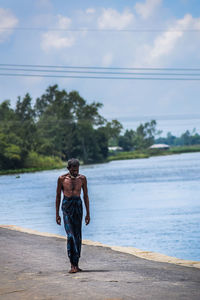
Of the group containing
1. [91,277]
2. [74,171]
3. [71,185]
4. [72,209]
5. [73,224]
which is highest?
[74,171]

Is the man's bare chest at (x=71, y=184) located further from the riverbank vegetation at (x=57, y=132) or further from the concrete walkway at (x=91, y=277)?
the riverbank vegetation at (x=57, y=132)

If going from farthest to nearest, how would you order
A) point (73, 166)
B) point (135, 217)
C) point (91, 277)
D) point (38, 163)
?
point (38, 163) < point (135, 217) < point (73, 166) < point (91, 277)

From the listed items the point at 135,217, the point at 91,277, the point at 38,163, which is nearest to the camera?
the point at 91,277

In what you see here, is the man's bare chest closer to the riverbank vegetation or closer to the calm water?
the calm water

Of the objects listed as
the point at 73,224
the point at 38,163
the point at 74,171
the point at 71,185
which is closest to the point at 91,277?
the point at 73,224

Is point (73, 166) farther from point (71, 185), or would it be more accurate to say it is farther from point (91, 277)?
point (91, 277)

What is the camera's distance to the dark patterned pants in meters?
9.06

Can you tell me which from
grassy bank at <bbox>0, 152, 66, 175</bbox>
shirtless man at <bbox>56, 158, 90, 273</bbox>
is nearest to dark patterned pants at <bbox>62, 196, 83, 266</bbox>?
shirtless man at <bbox>56, 158, 90, 273</bbox>

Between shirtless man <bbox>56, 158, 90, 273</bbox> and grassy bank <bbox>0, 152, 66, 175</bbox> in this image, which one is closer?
shirtless man <bbox>56, 158, 90, 273</bbox>

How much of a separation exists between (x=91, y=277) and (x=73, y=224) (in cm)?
94

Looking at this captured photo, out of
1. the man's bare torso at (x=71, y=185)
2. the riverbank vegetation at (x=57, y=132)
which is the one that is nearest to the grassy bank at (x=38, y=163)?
the riverbank vegetation at (x=57, y=132)

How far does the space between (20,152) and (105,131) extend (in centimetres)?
3188

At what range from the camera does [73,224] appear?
358 inches

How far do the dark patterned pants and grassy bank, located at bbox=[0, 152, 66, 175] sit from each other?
9046cm
